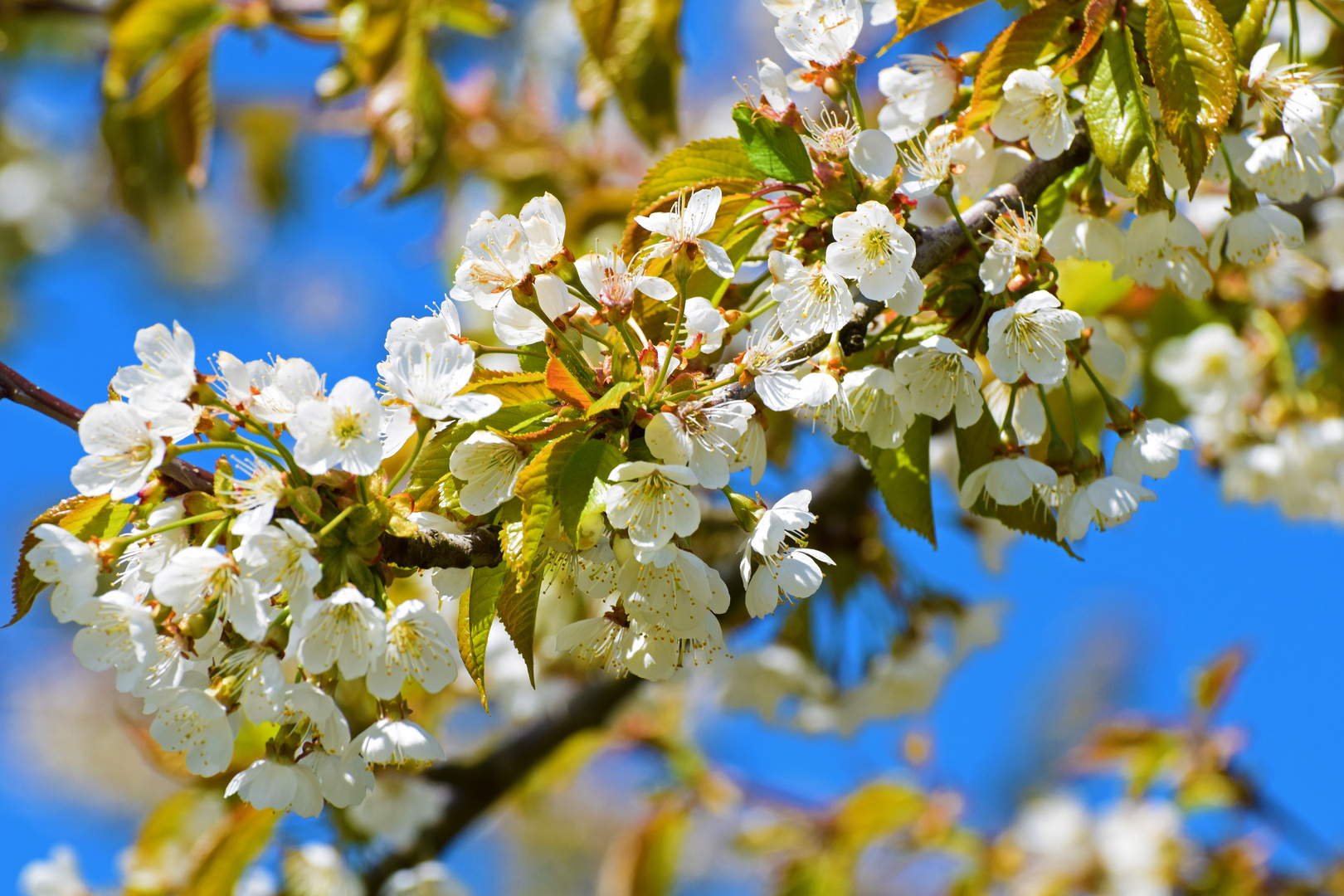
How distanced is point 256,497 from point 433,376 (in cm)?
22

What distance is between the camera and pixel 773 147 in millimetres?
1197

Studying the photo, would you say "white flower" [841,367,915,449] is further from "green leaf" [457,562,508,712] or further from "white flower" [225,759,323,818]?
"white flower" [225,759,323,818]

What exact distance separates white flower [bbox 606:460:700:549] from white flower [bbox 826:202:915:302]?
31cm

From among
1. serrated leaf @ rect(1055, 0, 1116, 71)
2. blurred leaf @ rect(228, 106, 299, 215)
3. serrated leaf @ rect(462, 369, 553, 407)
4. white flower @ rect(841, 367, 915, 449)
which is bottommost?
blurred leaf @ rect(228, 106, 299, 215)

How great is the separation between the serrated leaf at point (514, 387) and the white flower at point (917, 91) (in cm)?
58

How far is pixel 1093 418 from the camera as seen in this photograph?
6.50 ft

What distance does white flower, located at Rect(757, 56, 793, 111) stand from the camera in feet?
3.96

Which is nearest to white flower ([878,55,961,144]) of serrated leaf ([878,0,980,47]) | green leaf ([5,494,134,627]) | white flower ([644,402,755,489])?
serrated leaf ([878,0,980,47])

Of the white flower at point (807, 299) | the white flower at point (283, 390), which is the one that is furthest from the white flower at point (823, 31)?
the white flower at point (283, 390)

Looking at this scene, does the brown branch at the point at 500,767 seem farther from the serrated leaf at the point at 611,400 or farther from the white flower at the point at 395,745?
the serrated leaf at the point at 611,400

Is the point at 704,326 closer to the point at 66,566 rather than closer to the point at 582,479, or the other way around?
the point at 582,479

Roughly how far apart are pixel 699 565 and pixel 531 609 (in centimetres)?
19

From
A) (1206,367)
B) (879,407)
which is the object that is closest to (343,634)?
(879,407)

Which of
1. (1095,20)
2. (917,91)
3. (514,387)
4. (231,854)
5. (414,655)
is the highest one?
(1095,20)
